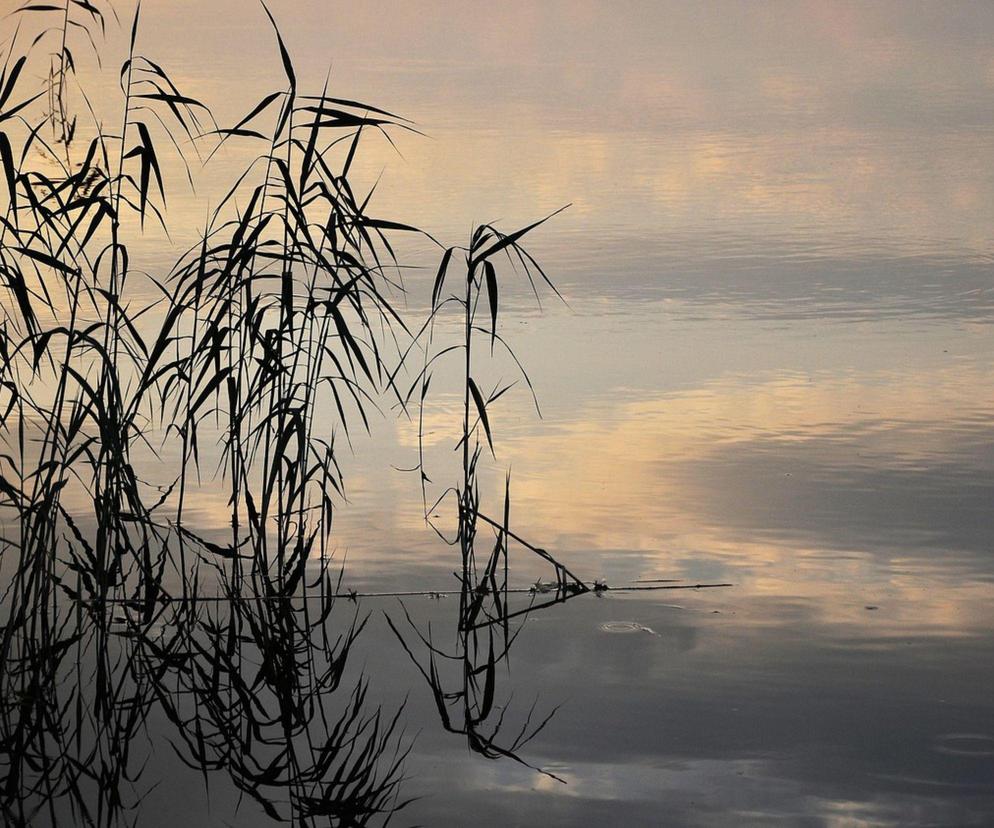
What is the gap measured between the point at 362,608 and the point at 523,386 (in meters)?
2.11

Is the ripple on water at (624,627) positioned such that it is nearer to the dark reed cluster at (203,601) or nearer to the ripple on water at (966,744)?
the dark reed cluster at (203,601)

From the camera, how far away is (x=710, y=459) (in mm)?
4734

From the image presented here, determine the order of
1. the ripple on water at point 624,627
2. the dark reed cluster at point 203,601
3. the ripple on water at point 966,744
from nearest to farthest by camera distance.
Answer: the ripple on water at point 966,744 < the dark reed cluster at point 203,601 < the ripple on water at point 624,627

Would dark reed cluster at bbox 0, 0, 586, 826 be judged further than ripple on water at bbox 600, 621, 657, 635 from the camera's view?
No

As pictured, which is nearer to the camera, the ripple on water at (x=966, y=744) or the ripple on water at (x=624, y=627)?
the ripple on water at (x=966, y=744)

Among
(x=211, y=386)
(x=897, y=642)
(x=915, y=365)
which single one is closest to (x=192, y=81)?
(x=915, y=365)

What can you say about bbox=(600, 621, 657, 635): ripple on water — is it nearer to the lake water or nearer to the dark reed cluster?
the lake water

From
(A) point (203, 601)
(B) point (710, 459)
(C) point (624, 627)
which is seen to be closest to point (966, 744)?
(C) point (624, 627)

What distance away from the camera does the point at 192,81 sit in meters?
11.7

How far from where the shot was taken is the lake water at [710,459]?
281 centimetres

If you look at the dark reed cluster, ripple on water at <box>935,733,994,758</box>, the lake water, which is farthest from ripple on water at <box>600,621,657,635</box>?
ripple on water at <box>935,733,994,758</box>

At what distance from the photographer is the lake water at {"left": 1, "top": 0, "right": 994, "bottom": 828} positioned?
2.81 metres

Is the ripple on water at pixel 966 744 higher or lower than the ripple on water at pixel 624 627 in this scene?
lower

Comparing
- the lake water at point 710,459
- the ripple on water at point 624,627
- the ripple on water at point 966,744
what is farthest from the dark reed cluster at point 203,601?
the ripple on water at point 966,744
